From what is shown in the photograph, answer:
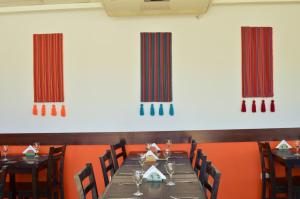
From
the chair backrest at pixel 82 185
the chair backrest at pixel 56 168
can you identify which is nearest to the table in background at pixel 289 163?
the chair backrest at pixel 82 185

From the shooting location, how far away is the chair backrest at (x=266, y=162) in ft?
13.9

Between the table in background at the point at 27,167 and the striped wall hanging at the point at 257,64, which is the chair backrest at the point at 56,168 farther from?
the striped wall hanging at the point at 257,64

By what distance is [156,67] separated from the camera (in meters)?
4.80

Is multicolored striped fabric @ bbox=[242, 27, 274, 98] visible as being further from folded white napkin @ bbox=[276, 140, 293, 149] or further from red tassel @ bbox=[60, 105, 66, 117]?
red tassel @ bbox=[60, 105, 66, 117]

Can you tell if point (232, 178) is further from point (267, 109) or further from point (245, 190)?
point (267, 109)

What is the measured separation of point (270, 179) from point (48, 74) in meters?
3.27

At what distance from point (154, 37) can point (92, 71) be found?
3.25ft

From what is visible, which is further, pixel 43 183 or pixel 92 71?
pixel 92 71

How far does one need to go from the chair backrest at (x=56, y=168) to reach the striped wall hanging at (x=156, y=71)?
121 centimetres

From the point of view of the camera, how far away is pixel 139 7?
4.45 m

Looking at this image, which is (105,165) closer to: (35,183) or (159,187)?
(159,187)

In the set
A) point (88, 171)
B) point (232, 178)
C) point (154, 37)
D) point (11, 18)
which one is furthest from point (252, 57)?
point (11, 18)

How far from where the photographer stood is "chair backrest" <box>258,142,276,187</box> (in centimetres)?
425

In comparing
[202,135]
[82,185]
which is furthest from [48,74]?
[82,185]
